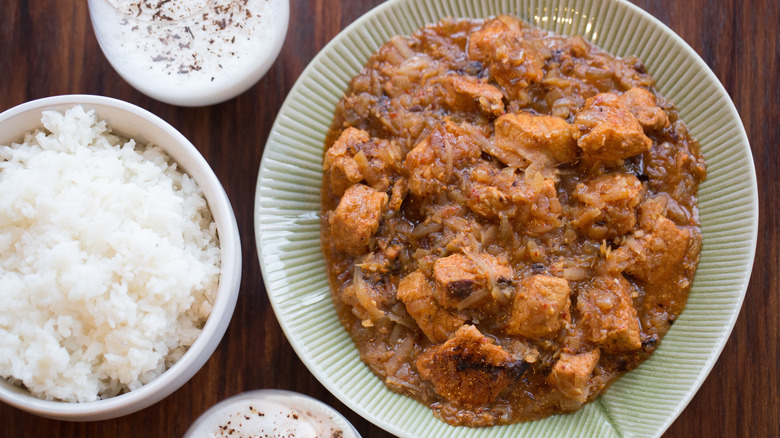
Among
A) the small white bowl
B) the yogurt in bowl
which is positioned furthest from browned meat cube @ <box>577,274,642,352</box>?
the yogurt in bowl

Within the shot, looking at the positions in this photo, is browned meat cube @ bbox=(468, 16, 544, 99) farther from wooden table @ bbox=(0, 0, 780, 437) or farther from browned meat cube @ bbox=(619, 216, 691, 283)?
browned meat cube @ bbox=(619, 216, 691, 283)

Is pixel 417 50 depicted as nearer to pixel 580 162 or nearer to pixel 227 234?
pixel 580 162

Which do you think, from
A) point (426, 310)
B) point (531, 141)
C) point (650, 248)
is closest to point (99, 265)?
point (426, 310)

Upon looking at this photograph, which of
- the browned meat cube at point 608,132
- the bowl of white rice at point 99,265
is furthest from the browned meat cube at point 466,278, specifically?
the bowl of white rice at point 99,265

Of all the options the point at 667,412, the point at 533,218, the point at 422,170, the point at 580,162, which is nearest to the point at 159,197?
the point at 422,170

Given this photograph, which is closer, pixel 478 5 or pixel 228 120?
pixel 478 5

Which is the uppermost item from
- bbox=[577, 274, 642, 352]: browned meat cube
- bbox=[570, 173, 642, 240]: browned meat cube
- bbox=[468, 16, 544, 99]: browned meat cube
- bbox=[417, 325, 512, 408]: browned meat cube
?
bbox=[468, 16, 544, 99]: browned meat cube
